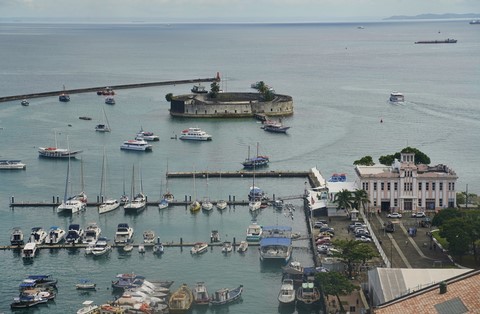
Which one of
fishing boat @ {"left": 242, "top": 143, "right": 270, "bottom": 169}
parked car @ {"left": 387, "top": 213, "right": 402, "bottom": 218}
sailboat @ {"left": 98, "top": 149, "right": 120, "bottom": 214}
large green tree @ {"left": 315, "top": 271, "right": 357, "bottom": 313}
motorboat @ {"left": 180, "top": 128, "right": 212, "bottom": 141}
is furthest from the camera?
motorboat @ {"left": 180, "top": 128, "right": 212, "bottom": 141}

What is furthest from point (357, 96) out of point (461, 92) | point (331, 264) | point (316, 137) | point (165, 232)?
point (331, 264)

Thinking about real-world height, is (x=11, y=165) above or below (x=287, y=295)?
above

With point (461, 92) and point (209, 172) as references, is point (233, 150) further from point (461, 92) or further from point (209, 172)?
point (461, 92)

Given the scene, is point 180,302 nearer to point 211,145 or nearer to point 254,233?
point 254,233

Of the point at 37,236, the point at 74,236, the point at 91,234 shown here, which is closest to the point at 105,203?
the point at 91,234

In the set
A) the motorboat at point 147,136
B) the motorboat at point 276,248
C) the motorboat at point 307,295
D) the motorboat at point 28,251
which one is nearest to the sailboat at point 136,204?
the motorboat at point 28,251

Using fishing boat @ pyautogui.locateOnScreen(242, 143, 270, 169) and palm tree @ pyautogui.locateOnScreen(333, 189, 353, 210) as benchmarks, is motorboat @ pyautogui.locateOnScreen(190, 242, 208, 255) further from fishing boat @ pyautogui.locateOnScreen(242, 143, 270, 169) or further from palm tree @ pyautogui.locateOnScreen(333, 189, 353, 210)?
fishing boat @ pyautogui.locateOnScreen(242, 143, 270, 169)

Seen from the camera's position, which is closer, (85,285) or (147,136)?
(85,285)

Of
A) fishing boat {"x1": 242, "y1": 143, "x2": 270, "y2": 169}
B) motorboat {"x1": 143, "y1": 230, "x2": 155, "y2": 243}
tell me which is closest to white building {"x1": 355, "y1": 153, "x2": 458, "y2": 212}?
motorboat {"x1": 143, "y1": 230, "x2": 155, "y2": 243}
